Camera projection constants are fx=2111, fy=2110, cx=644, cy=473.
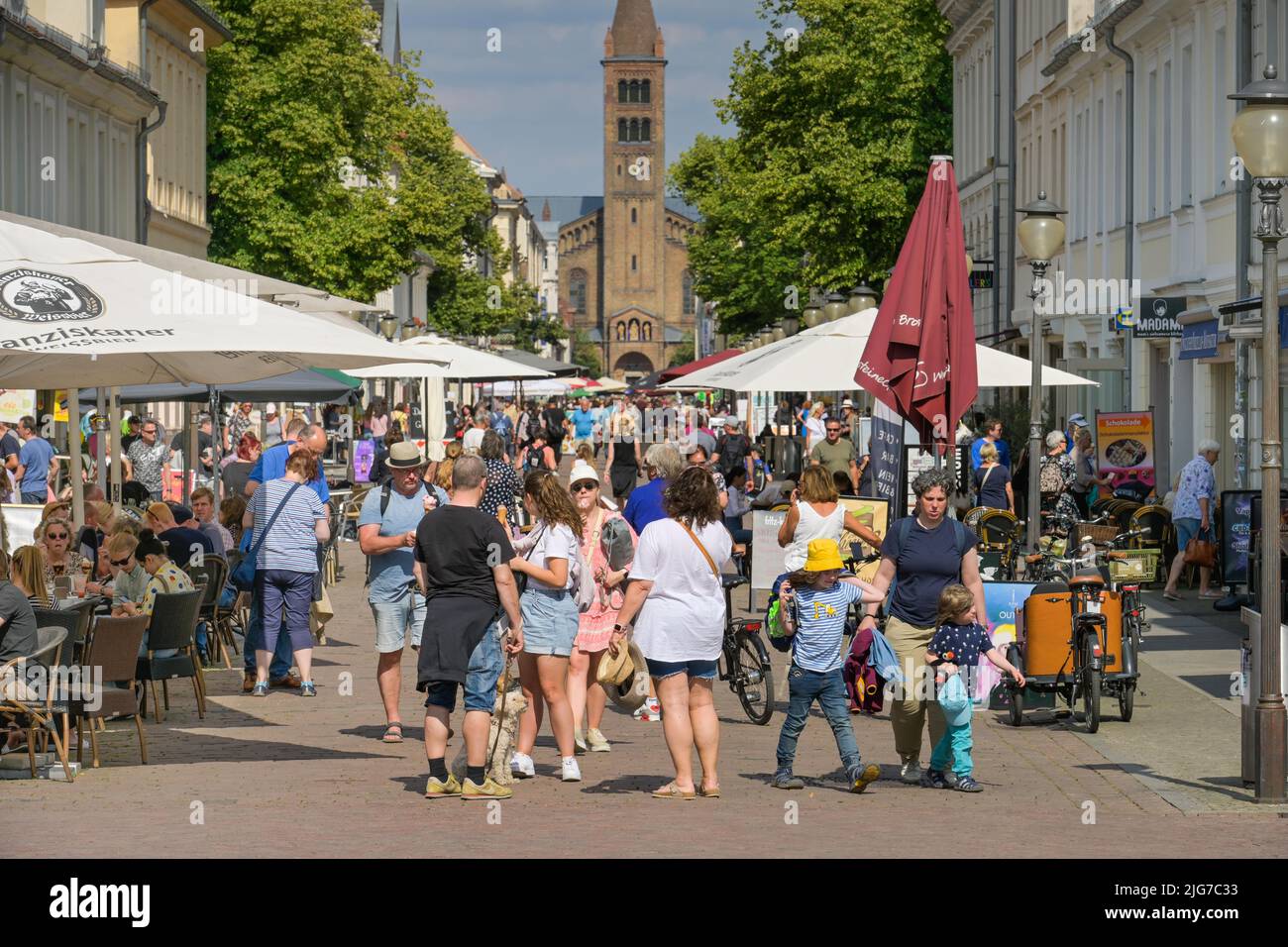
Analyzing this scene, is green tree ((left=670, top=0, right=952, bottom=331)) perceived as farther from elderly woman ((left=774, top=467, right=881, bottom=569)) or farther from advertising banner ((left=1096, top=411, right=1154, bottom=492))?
elderly woman ((left=774, top=467, right=881, bottom=569))

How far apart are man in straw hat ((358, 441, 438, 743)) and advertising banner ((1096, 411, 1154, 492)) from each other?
14992 millimetres

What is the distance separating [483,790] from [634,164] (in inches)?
6541

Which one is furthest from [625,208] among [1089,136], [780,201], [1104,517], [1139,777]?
[1139,777]

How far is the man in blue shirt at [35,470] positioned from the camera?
24.4 metres

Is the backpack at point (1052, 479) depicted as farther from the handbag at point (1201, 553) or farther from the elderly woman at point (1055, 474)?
the handbag at point (1201, 553)

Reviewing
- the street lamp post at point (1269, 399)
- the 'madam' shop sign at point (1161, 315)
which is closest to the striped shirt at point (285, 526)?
the street lamp post at point (1269, 399)

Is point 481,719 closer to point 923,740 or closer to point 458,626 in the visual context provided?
point 458,626

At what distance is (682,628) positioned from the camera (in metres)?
10.9

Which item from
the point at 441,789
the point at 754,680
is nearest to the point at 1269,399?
the point at 754,680

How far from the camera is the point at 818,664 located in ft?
37.0

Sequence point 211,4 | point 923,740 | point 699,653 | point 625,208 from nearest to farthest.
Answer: point 699,653 → point 923,740 → point 211,4 → point 625,208

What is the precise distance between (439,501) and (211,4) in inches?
1580

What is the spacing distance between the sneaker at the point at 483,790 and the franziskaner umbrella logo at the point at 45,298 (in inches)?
120

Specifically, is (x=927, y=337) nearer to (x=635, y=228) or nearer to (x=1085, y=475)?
(x=1085, y=475)
